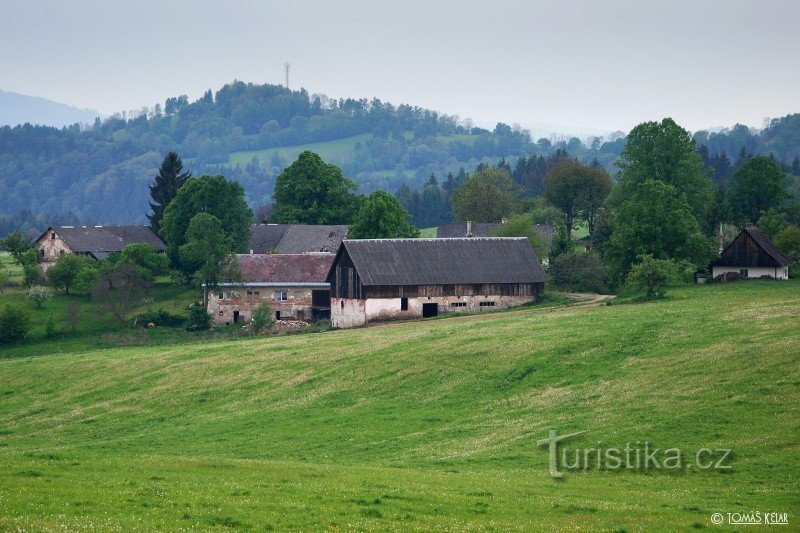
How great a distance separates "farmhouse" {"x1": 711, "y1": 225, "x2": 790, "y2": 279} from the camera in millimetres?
80500

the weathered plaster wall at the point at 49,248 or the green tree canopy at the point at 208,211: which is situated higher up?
the green tree canopy at the point at 208,211

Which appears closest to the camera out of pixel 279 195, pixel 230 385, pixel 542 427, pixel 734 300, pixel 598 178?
pixel 542 427

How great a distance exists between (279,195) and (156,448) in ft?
276

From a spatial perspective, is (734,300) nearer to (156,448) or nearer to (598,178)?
(156,448)

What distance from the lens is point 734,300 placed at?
201 ft

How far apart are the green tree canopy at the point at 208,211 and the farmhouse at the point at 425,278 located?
24308 mm

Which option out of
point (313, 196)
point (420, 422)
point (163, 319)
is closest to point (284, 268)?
point (163, 319)

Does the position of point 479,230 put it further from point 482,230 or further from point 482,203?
point 482,203

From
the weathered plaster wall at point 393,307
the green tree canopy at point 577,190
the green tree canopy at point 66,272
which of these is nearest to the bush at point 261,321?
the weathered plaster wall at point 393,307

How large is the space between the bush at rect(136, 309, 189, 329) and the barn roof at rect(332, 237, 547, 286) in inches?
588

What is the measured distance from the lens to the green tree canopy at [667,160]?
9419 centimetres

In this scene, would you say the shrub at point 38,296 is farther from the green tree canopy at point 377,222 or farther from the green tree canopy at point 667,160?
the green tree canopy at point 667,160

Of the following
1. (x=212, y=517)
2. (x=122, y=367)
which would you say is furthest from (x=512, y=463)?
Answer: (x=122, y=367)

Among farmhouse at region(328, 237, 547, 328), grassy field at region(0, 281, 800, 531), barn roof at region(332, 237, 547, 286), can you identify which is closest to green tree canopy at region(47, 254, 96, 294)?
farmhouse at region(328, 237, 547, 328)
